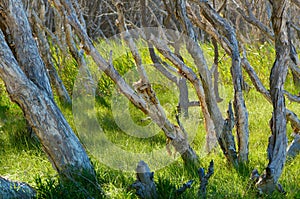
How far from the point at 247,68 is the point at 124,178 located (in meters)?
1.46

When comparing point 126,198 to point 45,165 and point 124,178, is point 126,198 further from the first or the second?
point 45,165

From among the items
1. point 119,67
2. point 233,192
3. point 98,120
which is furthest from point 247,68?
point 119,67

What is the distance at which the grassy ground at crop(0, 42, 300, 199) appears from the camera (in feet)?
9.83

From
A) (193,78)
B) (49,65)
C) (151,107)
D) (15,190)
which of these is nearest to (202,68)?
(193,78)

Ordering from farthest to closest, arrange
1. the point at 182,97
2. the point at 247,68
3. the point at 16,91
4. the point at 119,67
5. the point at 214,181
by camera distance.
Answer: the point at 119,67, the point at 182,97, the point at 247,68, the point at 214,181, the point at 16,91

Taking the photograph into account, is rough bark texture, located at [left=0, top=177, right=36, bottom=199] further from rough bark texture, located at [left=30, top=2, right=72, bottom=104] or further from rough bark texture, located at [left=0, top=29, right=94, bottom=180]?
rough bark texture, located at [left=30, top=2, right=72, bottom=104]

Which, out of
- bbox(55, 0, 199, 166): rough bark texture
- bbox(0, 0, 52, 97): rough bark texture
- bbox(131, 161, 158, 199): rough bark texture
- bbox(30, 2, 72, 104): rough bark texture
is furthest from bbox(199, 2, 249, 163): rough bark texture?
bbox(30, 2, 72, 104): rough bark texture

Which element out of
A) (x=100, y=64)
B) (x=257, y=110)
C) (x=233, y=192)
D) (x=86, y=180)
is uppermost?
(x=100, y=64)

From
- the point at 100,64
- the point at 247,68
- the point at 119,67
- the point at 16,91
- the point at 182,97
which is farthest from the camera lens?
the point at 119,67

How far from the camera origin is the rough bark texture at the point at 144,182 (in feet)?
9.10

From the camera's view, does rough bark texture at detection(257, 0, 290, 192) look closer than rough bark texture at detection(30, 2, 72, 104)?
Yes

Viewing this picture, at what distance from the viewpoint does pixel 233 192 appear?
3.03 metres

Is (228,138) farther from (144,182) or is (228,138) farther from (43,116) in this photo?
(43,116)

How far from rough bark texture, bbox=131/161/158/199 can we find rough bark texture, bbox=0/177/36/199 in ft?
2.12
